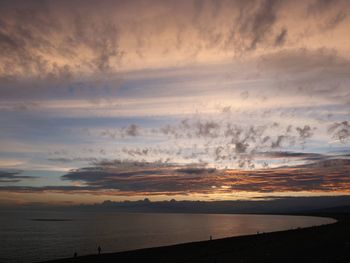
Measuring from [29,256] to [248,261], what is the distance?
4295cm

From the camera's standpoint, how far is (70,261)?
164ft

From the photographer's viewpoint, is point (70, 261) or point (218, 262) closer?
point (218, 262)

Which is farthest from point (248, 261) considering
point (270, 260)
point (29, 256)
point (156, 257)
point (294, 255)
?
point (29, 256)

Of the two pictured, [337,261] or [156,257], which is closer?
[337,261]

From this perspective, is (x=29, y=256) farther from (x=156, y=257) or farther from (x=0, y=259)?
(x=156, y=257)

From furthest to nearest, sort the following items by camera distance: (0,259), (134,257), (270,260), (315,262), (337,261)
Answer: (0,259), (134,257), (270,260), (315,262), (337,261)

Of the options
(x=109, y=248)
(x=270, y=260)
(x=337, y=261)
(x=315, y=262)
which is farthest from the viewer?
(x=109, y=248)

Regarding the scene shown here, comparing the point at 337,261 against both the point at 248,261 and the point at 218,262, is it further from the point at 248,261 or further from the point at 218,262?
the point at 218,262

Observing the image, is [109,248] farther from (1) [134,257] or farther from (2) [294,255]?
(2) [294,255]

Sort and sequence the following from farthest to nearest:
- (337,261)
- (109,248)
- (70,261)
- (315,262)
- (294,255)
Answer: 1. (109,248)
2. (70,261)
3. (294,255)
4. (315,262)
5. (337,261)

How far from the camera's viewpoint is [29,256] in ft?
213

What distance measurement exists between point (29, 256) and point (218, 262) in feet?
130

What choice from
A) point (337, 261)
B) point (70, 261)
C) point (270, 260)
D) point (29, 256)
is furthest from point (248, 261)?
point (29, 256)

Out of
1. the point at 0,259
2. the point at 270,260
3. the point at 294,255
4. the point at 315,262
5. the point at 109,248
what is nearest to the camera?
the point at 315,262
